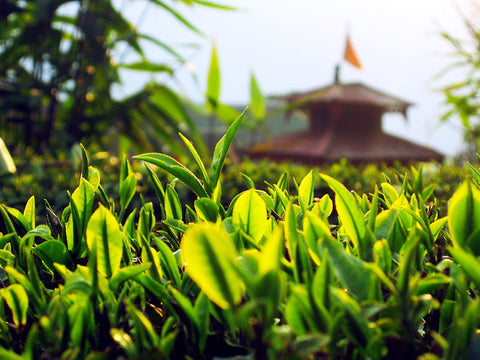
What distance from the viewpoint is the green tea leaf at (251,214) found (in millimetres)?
601

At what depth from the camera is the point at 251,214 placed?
607mm

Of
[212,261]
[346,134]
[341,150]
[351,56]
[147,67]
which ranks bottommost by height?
[341,150]

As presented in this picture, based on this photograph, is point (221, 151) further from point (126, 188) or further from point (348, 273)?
point (348, 273)

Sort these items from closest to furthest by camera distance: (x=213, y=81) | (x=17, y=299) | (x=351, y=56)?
1. (x=17, y=299)
2. (x=213, y=81)
3. (x=351, y=56)

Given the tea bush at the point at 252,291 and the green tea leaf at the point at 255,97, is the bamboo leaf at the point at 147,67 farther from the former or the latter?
the tea bush at the point at 252,291

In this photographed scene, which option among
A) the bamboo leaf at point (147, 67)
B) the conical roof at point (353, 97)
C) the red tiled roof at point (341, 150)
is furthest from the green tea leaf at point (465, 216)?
the conical roof at point (353, 97)

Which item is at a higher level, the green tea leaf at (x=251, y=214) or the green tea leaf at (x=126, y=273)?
the green tea leaf at (x=251, y=214)

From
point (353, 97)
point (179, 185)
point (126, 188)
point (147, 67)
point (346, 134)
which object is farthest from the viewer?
point (346, 134)

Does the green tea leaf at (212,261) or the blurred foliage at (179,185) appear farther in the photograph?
the blurred foliage at (179,185)

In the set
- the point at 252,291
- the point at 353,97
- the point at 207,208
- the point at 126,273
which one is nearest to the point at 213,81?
the point at 207,208

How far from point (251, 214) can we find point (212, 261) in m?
0.19

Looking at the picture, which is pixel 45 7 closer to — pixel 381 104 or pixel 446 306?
pixel 446 306

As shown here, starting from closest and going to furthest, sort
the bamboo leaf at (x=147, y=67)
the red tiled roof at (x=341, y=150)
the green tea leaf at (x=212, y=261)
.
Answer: the green tea leaf at (x=212, y=261)
the bamboo leaf at (x=147, y=67)
the red tiled roof at (x=341, y=150)

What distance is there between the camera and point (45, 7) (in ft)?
13.7
